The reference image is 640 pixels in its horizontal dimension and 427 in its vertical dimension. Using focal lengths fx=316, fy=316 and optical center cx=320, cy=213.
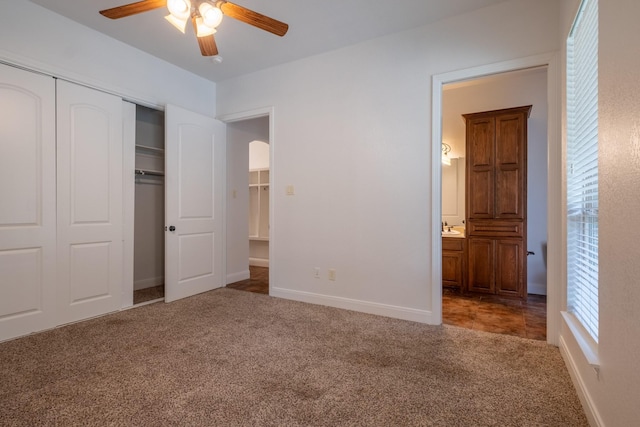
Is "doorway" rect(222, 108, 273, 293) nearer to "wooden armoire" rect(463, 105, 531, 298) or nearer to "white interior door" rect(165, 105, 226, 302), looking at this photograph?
"white interior door" rect(165, 105, 226, 302)

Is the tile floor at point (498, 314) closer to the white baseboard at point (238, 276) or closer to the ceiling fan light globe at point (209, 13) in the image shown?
the white baseboard at point (238, 276)

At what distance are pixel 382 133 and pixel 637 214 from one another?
221 cm

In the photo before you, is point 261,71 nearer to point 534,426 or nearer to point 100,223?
point 100,223

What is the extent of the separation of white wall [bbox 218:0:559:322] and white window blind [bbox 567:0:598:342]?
1.85 feet

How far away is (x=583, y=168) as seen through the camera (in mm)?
1948

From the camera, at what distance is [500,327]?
283cm

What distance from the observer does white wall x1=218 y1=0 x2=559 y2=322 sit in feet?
9.00

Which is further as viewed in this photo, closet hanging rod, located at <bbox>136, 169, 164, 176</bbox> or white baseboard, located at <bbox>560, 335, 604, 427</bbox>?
closet hanging rod, located at <bbox>136, 169, 164, 176</bbox>

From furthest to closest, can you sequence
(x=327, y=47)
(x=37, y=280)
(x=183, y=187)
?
(x=183, y=187) < (x=327, y=47) < (x=37, y=280)

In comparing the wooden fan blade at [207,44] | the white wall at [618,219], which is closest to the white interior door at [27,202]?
the wooden fan blade at [207,44]

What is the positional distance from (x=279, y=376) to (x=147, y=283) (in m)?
3.07

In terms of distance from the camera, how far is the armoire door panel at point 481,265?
3832mm

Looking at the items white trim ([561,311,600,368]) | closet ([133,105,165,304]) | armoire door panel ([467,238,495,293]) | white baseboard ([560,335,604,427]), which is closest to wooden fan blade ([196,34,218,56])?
closet ([133,105,165,304])

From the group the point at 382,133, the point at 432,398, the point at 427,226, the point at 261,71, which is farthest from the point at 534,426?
the point at 261,71
